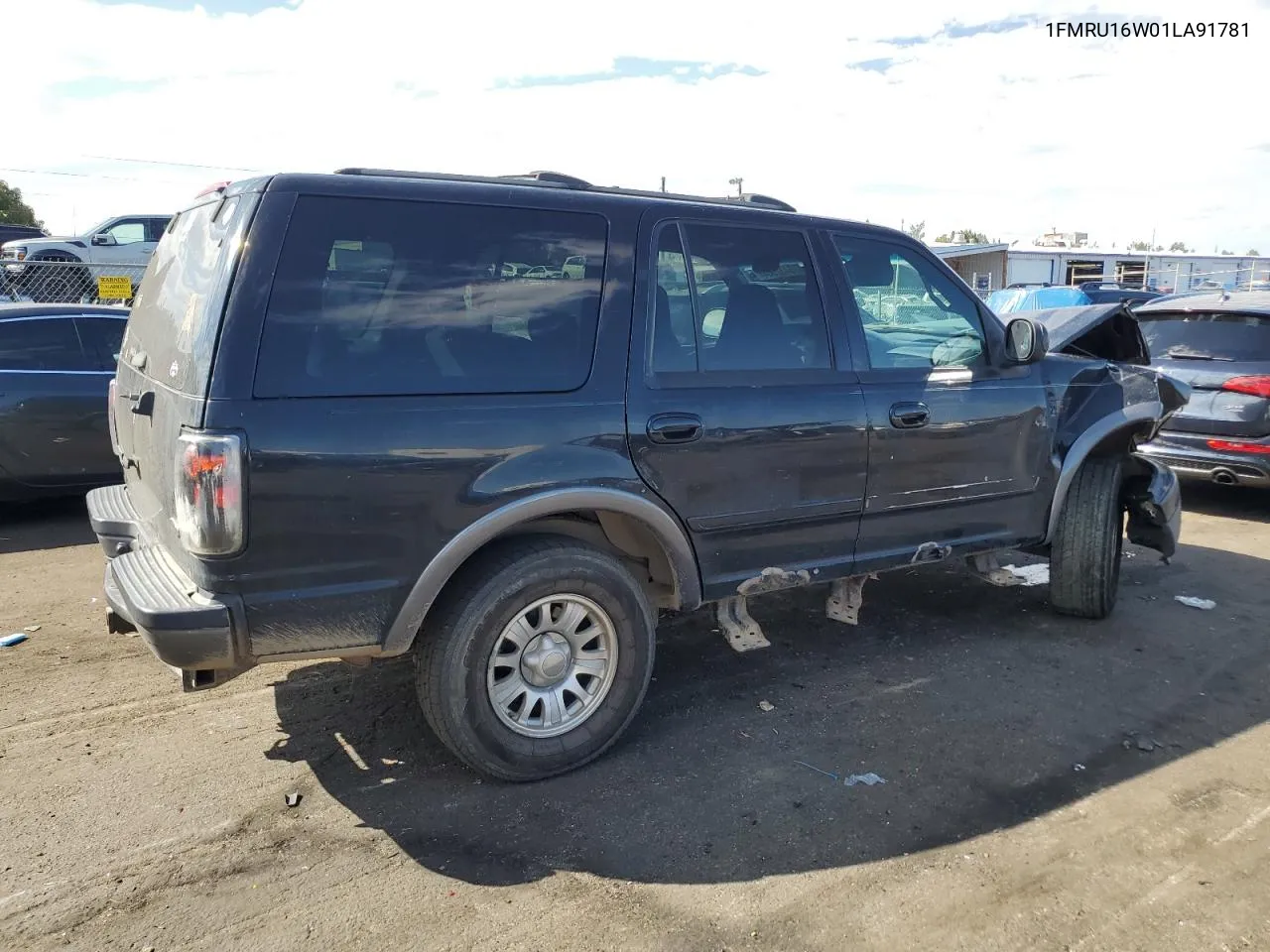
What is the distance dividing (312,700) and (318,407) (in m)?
1.71

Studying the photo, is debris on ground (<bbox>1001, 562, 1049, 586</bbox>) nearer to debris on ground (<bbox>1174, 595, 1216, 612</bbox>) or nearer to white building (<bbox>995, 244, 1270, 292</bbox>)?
debris on ground (<bbox>1174, 595, 1216, 612</bbox>)

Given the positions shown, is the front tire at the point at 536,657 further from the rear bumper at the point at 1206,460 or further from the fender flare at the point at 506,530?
the rear bumper at the point at 1206,460

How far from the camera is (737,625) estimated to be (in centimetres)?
408

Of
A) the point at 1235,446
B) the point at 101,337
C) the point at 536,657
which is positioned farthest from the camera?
the point at 1235,446

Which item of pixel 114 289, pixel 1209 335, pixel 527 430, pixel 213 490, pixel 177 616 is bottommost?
pixel 177 616

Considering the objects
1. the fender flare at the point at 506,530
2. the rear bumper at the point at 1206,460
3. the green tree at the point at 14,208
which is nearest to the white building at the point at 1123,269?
the rear bumper at the point at 1206,460

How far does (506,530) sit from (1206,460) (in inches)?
249

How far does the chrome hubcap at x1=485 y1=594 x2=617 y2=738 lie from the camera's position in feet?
11.2

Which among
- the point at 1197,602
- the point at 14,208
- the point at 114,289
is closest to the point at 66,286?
the point at 114,289

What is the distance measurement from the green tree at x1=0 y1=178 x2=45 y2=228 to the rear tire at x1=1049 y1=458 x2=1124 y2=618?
6140 cm

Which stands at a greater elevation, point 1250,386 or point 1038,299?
point 1038,299

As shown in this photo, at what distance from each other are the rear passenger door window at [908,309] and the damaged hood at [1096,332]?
81cm

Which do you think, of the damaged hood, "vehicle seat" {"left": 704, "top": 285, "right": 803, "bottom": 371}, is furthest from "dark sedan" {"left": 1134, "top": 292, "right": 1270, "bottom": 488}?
"vehicle seat" {"left": 704, "top": 285, "right": 803, "bottom": 371}

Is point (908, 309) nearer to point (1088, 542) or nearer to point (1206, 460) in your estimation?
point (1088, 542)
